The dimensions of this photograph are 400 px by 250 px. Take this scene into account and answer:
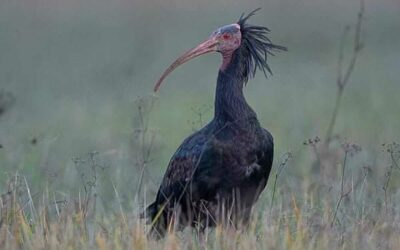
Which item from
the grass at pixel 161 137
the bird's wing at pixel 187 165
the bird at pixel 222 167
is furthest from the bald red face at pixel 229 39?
the bird's wing at pixel 187 165

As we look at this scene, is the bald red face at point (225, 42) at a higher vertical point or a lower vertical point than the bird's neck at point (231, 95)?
higher

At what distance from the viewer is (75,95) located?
1842 cm

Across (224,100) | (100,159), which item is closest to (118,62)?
(100,159)

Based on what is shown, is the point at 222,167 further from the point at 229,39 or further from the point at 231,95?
the point at 229,39

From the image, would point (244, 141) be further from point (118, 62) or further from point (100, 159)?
point (118, 62)

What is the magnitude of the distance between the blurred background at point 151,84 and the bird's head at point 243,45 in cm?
46

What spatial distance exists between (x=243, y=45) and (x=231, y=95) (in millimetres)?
353

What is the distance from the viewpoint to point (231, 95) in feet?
32.6

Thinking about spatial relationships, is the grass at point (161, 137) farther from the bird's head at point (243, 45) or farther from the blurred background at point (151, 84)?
the bird's head at point (243, 45)

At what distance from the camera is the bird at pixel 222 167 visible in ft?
31.6

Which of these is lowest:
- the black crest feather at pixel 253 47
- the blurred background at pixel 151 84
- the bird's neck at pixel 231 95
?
the blurred background at pixel 151 84

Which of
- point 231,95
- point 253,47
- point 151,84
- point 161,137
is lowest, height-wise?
point 161,137

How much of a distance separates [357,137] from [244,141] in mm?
5293

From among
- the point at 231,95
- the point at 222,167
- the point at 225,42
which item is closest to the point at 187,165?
the point at 222,167
